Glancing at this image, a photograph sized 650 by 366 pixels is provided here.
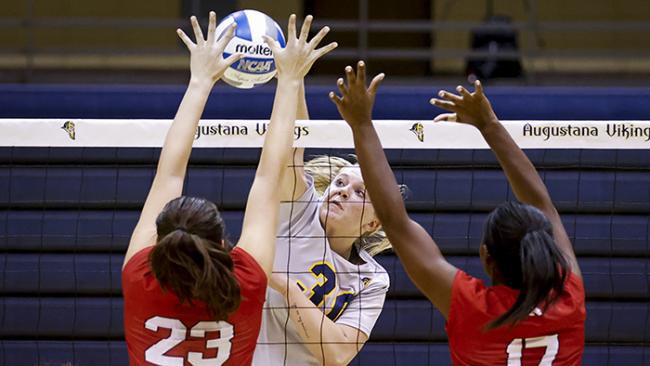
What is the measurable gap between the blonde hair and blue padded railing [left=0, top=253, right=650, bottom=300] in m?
1.99

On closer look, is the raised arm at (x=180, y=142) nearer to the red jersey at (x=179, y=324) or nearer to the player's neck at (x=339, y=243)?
the red jersey at (x=179, y=324)

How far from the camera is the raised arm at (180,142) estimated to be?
9.45ft

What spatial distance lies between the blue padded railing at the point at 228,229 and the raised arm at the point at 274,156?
368 centimetres

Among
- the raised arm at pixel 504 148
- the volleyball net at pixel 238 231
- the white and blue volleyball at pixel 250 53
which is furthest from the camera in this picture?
the volleyball net at pixel 238 231

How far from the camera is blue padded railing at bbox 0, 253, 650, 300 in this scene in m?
6.70

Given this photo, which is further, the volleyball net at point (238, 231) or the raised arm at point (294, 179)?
the volleyball net at point (238, 231)

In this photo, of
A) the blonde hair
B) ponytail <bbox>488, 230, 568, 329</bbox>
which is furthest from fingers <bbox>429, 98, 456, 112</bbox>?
the blonde hair

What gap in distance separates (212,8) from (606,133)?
7.41m

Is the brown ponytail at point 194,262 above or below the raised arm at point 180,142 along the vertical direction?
below

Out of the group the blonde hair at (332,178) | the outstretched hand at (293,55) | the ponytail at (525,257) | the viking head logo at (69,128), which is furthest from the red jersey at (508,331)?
the viking head logo at (69,128)

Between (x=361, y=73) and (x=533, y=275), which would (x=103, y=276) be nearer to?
(x=361, y=73)

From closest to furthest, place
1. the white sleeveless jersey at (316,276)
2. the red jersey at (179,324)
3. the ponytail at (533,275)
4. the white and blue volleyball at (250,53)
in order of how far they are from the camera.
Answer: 1. the ponytail at (533,275)
2. the red jersey at (179,324)
3. the white and blue volleyball at (250,53)
4. the white sleeveless jersey at (316,276)

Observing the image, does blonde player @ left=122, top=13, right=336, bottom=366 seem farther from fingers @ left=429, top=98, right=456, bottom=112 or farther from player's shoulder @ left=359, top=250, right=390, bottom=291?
player's shoulder @ left=359, top=250, right=390, bottom=291

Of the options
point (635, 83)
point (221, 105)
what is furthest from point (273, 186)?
point (635, 83)
